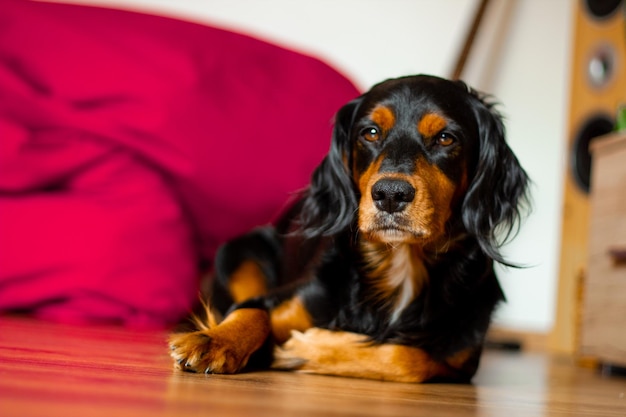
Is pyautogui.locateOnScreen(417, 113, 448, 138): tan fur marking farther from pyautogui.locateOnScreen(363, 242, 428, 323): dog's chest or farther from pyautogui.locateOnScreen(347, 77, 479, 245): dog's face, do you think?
pyautogui.locateOnScreen(363, 242, 428, 323): dog's chest

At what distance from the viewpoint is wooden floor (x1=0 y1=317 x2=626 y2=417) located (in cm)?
96

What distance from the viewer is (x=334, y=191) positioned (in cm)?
191

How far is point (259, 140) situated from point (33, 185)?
2.81 ft

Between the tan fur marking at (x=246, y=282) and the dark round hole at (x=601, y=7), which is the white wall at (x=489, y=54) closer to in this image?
the dark round hole at (x=601, y=7)

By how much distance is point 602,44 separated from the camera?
3611 millimetres

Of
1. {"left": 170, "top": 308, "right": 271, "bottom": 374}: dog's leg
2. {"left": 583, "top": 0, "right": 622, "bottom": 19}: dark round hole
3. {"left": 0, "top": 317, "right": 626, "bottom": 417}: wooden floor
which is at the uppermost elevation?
{"left": 583, "top": 0, "right": 622, "bottom": 19}: dark round hole

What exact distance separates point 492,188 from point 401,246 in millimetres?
266

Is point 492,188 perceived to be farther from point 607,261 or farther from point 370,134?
point 607,261

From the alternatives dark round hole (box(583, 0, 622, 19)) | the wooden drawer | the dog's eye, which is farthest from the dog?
dark round hole (box(583, 0, 622, 19))

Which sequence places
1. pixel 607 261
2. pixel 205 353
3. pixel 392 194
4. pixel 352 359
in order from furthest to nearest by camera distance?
1. pixel 607 261
2. pixel 352 359
3. pixel 392 194
4. pixel 205 353

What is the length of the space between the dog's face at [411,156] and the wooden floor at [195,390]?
35cm

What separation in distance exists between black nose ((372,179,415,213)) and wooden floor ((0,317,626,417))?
38cm

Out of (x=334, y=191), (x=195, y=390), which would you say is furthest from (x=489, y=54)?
(x=195, y=390)

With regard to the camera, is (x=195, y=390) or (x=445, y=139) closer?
(x=195, y=390)
